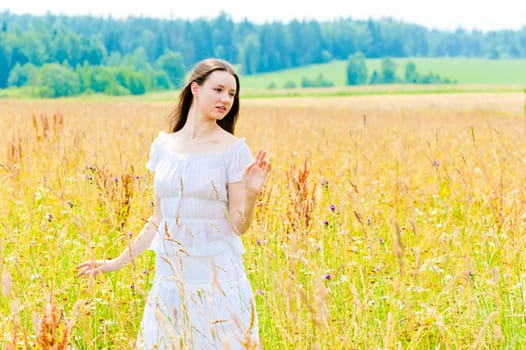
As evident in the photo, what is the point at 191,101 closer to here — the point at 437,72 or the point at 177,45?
the point at 437,72

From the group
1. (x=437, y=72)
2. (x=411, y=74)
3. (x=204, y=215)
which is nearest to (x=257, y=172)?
(x=204, y=215)

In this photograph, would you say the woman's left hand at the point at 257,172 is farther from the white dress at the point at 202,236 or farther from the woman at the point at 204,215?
the white dress at the point at 202,236

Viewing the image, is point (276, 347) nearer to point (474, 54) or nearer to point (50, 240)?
point (50, 240)

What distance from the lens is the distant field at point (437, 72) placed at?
92188 mm

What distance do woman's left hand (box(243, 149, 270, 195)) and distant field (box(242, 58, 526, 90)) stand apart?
296ft

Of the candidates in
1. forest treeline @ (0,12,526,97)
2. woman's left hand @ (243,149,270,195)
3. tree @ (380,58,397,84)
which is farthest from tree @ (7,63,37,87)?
woman's left hand @ (243,149,270,195)

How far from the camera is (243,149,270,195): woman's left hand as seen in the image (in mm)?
2230

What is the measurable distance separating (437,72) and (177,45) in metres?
50.6

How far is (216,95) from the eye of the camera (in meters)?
2.51

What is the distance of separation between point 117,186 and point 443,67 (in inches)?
4162

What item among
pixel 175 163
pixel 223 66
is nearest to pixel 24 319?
pixel 175 163

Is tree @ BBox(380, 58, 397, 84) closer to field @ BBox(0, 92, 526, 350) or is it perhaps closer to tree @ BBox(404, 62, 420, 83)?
A: tree @ BBox(404, 62, 420, 83)

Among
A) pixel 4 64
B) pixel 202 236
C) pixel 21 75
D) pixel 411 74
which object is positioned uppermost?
pixel 4 64

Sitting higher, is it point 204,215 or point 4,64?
point 4,64
